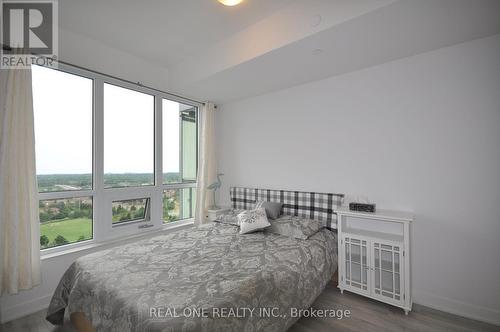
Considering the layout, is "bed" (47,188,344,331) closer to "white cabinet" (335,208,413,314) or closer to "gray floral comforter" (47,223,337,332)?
"gray floral comforter" (47,223,337,332)

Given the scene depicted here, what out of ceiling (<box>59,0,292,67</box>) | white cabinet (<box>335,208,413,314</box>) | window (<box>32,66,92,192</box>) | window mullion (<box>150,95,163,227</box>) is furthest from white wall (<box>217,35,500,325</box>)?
window (<box>32,66,92,192</box>)

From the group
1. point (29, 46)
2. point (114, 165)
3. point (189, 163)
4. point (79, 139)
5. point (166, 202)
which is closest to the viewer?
point (29, 46)

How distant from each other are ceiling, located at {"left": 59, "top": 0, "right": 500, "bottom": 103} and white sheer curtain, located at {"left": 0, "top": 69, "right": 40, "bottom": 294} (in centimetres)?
96

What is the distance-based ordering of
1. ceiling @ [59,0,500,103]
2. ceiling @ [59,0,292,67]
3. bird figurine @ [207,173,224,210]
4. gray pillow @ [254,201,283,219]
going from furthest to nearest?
bird figurine @ [207,173,224,210]
gray pillow @ [254,201,283,219]
ceiling @ [59,0,292,67]
ceiling @ [59,0,500,103]

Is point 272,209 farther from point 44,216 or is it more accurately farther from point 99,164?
point 44,216

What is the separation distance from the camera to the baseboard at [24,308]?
2.12 metres

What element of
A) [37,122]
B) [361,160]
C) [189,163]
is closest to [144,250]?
[37,122]

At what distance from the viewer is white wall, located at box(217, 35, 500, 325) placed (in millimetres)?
2092

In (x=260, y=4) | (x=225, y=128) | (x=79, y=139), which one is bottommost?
(x=79, y=139)

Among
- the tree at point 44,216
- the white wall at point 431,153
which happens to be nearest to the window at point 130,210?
the tree at point 44,216

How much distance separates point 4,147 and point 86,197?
955 mm

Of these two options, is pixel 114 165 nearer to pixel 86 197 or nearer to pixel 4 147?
pixel 86 197

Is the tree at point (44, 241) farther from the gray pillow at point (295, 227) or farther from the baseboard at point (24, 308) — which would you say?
the gray pillow at point (295, 227)

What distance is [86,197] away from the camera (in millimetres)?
2799
